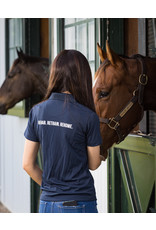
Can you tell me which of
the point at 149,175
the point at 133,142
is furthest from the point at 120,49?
the point at 149,175

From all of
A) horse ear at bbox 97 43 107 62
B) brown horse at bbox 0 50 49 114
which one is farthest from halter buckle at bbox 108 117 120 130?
brown horse at bbox 0 50 49 114

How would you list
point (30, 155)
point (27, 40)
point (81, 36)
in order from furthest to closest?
point (27, 40), point (81, 36), point (30, 155)

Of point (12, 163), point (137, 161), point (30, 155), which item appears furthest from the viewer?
point (12, 163)

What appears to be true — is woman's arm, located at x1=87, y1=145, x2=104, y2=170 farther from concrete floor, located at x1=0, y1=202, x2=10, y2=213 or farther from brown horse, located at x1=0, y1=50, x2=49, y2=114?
concrete floor, located at x1=0, y1=202, x2=10, y2=213

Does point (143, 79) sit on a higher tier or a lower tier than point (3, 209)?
higher

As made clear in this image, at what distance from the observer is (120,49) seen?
123 inches

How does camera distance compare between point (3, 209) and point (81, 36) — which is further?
point (3, 209)

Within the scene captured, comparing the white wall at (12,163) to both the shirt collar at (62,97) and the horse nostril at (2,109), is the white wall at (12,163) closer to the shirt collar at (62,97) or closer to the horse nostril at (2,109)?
the horse nostril at (2,109)

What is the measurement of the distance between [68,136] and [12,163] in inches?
153

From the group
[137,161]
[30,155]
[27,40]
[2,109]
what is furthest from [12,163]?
[30,155]

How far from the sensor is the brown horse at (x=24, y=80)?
13.5ft

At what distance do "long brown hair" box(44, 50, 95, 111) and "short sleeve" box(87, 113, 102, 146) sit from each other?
72mm

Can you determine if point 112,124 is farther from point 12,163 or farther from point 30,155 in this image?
point 12,163

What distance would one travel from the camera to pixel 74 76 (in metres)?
1.60
